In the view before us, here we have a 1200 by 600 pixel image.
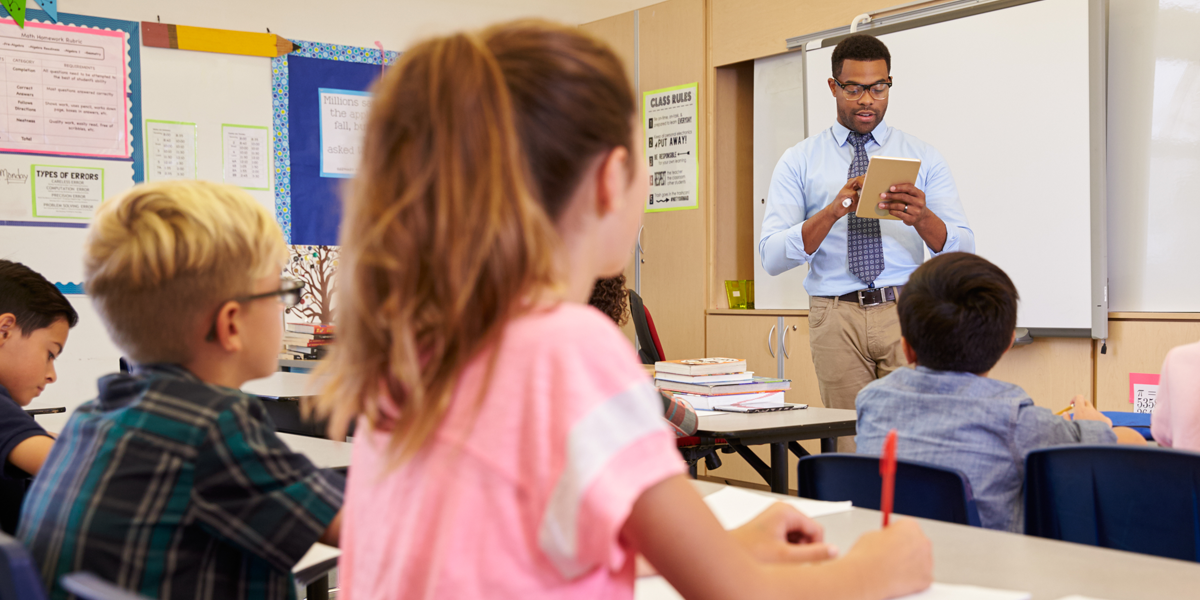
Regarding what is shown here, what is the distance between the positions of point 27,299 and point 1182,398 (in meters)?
2.17

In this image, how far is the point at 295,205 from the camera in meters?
4.93

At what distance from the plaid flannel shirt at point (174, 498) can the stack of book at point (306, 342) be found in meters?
3.28

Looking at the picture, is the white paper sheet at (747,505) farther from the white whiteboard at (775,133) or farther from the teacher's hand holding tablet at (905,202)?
the white whiteboard at (775,133)

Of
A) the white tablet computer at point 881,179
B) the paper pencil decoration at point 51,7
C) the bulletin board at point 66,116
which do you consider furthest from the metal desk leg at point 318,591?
the paper pencil decoration at point 51,7

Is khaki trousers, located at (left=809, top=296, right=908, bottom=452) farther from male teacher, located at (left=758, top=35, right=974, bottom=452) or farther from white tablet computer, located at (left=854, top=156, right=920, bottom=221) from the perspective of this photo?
white tablet computer, located at (left=854, top=156, right=920, bottom=221)

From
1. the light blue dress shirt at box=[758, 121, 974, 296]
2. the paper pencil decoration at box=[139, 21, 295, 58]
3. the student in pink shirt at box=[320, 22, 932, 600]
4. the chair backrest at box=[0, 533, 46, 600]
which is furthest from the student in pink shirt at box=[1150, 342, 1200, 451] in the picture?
the paper pencil decoration at box=[139, 21, 295, 58]

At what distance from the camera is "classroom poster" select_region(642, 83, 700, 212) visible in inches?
190

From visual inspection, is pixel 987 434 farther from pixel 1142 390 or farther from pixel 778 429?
pixel 1142 390

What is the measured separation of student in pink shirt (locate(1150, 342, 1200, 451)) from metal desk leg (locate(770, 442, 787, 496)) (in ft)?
3.42

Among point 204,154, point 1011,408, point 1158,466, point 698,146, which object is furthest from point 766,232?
point 204,154

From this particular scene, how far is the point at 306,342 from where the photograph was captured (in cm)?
428

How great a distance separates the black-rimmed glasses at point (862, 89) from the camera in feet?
11.3

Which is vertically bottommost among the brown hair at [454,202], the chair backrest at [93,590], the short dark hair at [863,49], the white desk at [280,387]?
the white desk at [280,387]

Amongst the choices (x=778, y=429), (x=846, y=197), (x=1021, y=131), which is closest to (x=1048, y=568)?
(x=778, y=429)
